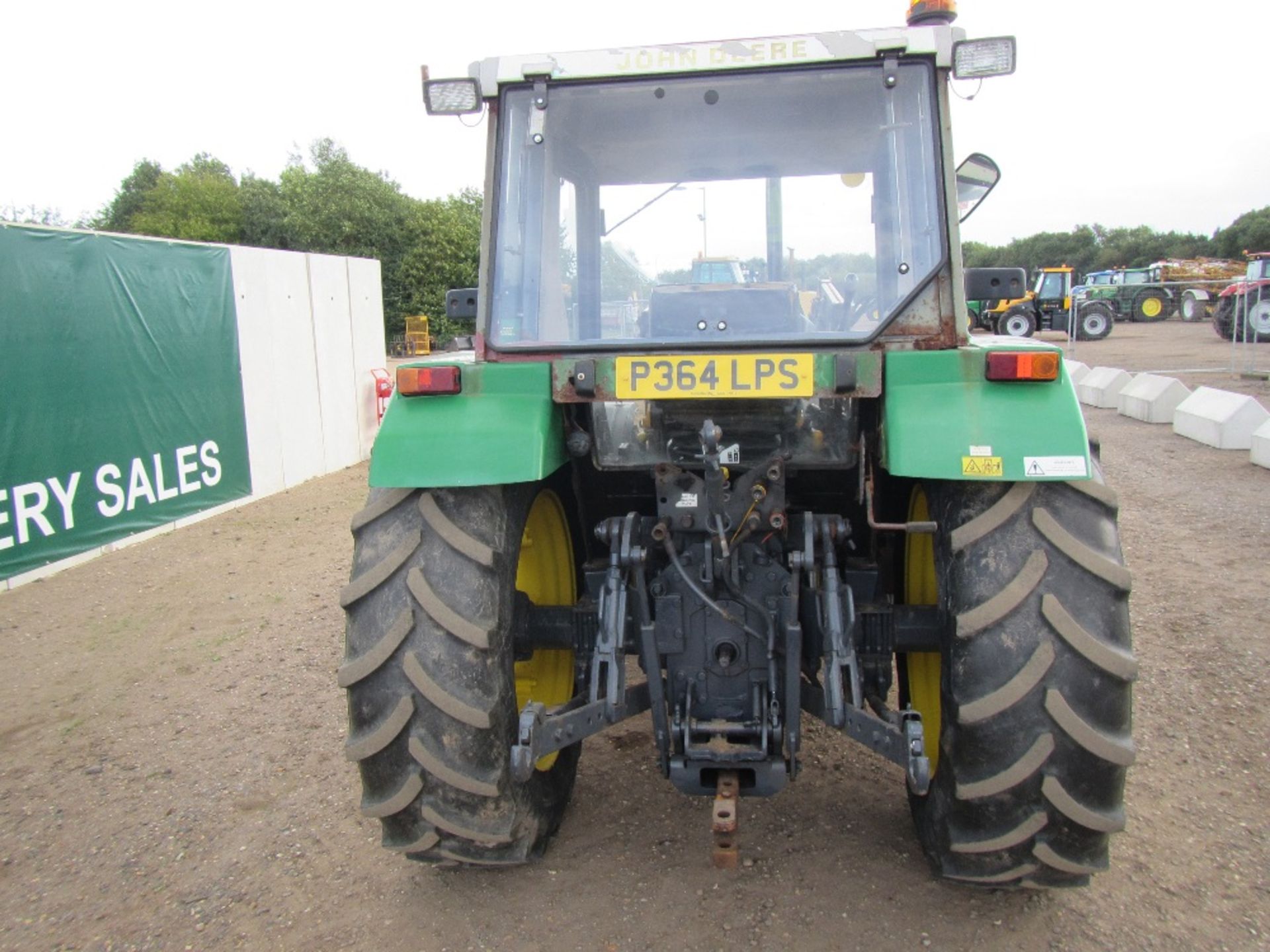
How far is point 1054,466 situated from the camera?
2352 millimetres

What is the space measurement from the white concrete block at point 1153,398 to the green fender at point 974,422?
10.7 meters

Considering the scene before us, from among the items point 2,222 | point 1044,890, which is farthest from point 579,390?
point 2,222

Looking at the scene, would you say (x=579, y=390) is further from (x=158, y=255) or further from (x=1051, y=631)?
(x=158, y=255)

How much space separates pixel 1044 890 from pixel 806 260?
1962 millimetres

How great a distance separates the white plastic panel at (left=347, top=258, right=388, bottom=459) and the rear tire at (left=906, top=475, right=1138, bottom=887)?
1000 centimetres

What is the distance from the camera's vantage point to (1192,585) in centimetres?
566

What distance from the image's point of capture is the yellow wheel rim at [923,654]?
11.1 feet

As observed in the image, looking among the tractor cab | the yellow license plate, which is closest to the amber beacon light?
the yellow license plate

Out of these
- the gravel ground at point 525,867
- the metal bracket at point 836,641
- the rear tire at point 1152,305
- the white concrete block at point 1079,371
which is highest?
the rear tire at point 1152,305

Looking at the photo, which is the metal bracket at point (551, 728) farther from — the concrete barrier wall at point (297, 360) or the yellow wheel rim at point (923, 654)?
the concrete barrier wall at point (297, 360)

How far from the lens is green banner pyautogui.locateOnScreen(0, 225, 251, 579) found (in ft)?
21.5

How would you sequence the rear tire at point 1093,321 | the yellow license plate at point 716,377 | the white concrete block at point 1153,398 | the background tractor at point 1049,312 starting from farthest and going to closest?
the rear tire at point 1093,321, the background tractor at point 1049,312, the white concrete block at point 1153,398, the yellow license plate at point 716,377

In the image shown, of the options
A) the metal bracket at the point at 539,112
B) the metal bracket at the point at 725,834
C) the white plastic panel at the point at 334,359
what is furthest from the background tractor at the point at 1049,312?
the metal bracket at the point at 725,834

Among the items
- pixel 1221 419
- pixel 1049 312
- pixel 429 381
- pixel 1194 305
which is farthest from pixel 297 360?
pixel 1194 305
